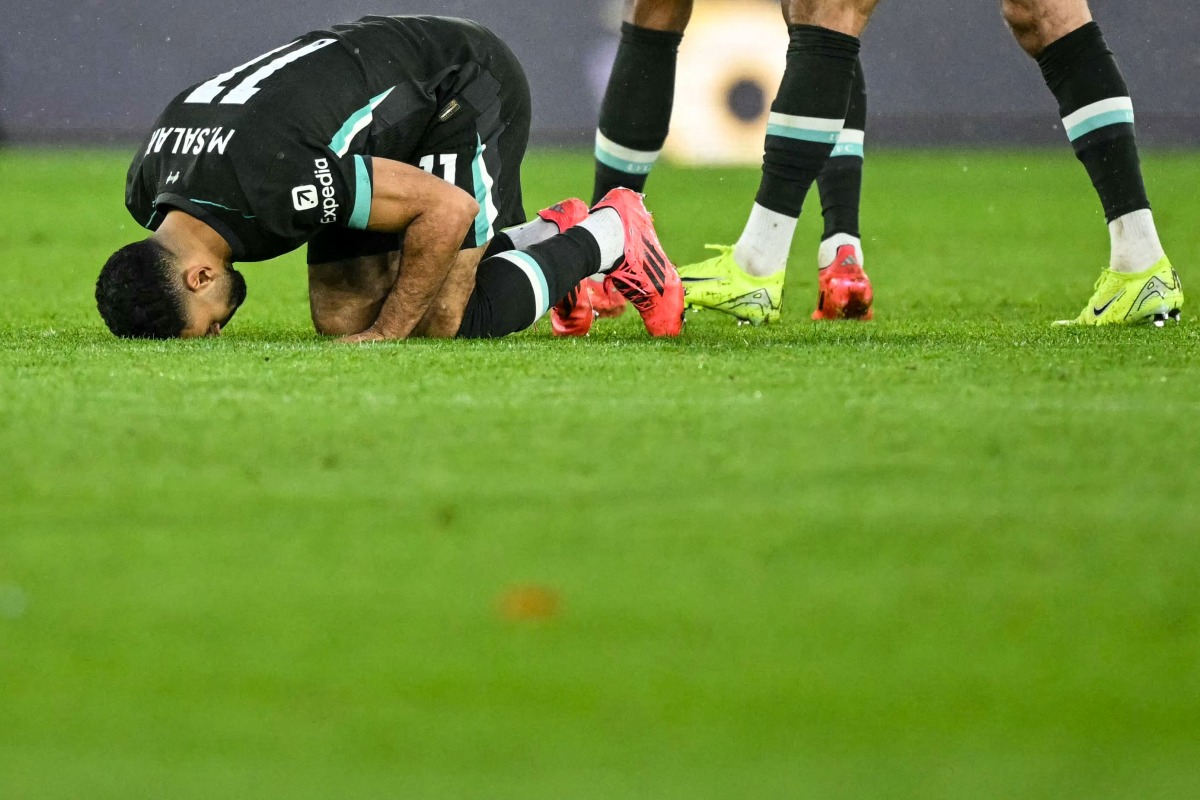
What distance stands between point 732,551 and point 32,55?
44.4 feet

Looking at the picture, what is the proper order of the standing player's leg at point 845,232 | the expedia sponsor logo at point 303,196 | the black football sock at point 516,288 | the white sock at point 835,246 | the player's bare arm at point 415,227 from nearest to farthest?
the expedia sponsor logo at point 303,196
the player's bare arm at point 415,227
the black football sock at point 516,288
the standing player's leg at point 845,232
the white sock at point 835,246

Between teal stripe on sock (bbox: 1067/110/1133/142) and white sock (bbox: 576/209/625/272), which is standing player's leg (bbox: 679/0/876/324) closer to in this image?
white sock (bbox: 576/209/625/272)

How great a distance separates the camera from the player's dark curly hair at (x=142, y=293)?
316cm

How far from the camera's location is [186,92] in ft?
11.3

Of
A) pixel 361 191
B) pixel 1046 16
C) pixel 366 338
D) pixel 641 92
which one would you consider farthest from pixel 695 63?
pixel 361 191

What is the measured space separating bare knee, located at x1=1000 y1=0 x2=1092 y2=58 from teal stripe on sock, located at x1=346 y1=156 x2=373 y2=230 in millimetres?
1615

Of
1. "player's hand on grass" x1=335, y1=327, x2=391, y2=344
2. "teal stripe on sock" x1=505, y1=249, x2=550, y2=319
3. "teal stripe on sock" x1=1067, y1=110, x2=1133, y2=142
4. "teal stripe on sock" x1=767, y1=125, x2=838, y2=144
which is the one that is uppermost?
"teal stripe on sock" x1=1067, y1=110, x2=1133, y2=142

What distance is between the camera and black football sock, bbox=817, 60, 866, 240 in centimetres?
440

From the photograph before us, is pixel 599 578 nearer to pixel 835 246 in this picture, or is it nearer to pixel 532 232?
pixel 532 232

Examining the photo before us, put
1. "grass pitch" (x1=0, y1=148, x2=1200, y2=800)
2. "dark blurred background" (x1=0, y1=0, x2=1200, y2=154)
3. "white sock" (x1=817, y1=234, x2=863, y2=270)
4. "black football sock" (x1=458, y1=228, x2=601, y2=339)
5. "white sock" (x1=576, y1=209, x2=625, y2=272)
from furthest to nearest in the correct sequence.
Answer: "dark blurred background" (x1=0, y1=0, x2=1200, y2=154) → "white sock" (x1=817, y1=234, x2=863, y2=270) → "white sock" (x1=576, y1=209, x2=625, y2=272) → "black football sock" (x1=458, y1=228, x2=601, y2=339) → "grass pitch" (x1=0, y1=148, x2=1200, y2=800)

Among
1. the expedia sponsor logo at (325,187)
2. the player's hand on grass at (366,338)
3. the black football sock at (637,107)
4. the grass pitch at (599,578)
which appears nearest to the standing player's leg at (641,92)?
the black football sock at (637,107)

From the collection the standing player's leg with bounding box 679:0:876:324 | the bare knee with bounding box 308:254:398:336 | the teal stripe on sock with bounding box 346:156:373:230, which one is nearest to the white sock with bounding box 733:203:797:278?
the standing player's leg with bounding box 679:0:876:324

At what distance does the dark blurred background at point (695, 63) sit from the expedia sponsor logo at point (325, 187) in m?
10.2

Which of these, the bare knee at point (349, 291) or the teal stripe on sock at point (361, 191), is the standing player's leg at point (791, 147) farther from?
the teal stripe on sock at point (361, 191)
